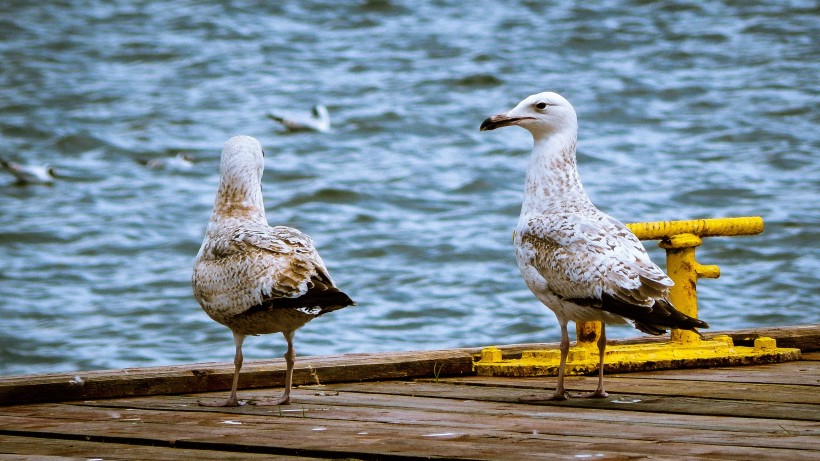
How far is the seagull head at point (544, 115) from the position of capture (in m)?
5.56

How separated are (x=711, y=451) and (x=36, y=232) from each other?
1436cm

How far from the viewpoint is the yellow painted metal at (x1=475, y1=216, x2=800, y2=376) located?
5730mm

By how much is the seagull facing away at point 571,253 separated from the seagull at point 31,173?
14.3 meters

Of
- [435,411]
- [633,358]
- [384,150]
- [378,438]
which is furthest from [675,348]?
[384,150]

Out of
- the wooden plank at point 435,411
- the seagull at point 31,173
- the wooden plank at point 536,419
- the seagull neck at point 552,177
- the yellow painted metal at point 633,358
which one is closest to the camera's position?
the wooden plank at point 536,419

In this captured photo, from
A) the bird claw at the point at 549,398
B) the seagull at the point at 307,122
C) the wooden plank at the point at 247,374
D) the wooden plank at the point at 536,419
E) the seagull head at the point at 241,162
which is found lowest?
the seagull at the point at 307,122

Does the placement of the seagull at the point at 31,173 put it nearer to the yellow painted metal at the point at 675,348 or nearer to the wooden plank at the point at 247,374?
the wooden plank at the point at 247,374

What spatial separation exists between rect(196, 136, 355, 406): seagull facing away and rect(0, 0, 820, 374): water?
5.78 m

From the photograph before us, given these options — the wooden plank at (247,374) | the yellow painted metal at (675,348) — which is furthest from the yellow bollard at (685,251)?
the wooden plank at (247,374)

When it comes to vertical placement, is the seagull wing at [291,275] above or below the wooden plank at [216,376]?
above

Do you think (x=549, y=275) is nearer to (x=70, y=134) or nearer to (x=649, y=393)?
(x=649, y=393)

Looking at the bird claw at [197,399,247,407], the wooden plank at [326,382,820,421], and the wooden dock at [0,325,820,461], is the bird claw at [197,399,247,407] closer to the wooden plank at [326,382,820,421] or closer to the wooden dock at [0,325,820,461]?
the wooden dock at [0,325,820,461]

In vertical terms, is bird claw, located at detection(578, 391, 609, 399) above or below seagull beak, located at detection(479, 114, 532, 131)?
below

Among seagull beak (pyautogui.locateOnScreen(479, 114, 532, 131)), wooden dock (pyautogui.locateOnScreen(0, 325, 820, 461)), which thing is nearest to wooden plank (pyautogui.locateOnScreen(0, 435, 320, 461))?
wooden dock (pyautogui.locateOnScreen(0, 325, 820, 461))
